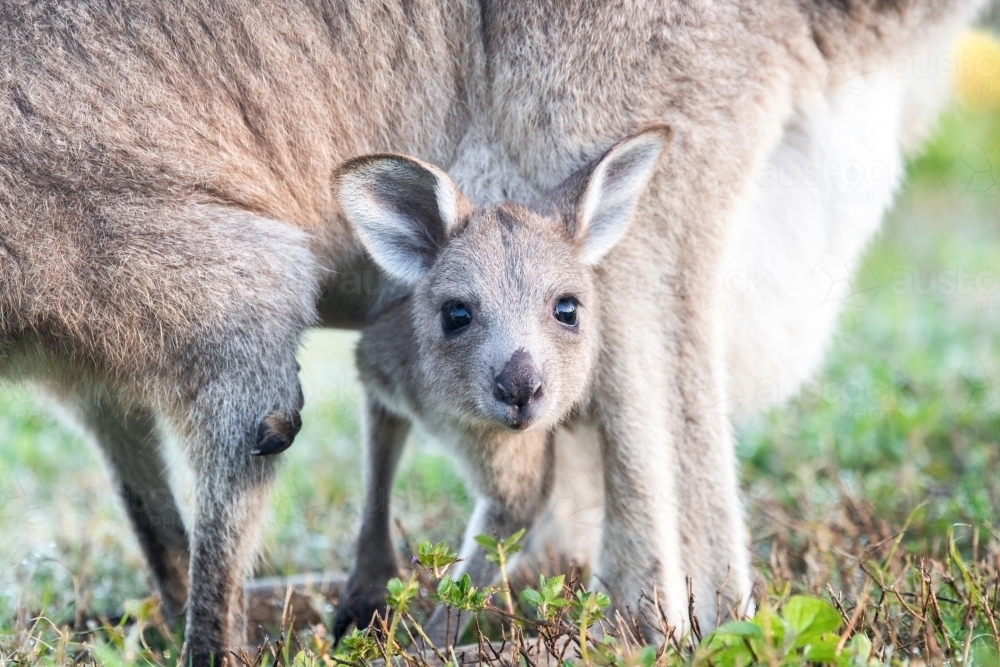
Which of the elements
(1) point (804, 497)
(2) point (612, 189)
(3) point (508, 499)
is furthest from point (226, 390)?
(1) point (804, 497)

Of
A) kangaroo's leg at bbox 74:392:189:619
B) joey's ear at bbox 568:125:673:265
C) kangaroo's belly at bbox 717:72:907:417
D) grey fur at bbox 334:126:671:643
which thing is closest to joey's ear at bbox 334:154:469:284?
grey fur at bbox 334:126:671:643

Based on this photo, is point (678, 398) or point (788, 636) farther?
point (678, 398)

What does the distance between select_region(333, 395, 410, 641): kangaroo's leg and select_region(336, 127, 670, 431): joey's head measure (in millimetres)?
481

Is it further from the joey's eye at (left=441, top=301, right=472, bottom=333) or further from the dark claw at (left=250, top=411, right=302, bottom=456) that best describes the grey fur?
the dark claw at (left=250, top=411, right=302, bottom=456)

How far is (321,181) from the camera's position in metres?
3.21

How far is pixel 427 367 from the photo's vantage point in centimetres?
309

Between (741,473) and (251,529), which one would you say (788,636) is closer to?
(251,529)

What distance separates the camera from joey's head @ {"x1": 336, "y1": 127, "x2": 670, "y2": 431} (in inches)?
114

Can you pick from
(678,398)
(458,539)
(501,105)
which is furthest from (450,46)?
(458,539)

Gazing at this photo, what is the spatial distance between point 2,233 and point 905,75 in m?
2.59

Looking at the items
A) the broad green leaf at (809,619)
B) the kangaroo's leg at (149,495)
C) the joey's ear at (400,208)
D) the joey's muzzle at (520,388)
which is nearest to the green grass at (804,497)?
the broad green leaf at (809,619)

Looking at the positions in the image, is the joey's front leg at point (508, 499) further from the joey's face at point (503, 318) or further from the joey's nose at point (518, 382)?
the joey's nose at point (518, 382)

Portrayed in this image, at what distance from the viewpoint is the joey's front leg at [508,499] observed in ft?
10.3

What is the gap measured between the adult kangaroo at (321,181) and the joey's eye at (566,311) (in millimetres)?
125
